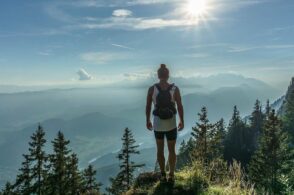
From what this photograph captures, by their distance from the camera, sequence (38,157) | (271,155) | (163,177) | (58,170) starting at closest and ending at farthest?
(163,177), (58,170), (38,157), (271,155)

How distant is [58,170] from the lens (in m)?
44.3

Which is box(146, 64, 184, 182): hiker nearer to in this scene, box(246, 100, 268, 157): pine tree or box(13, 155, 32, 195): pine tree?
box(13, 155, 32, 195): pine tree

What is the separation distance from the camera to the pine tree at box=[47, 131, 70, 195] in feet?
143

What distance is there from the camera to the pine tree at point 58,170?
4366 cm

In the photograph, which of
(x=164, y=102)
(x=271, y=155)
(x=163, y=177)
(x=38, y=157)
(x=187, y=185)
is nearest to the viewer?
(x=187, y=185)

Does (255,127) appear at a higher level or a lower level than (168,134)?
lower

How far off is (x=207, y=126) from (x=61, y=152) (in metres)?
22.0

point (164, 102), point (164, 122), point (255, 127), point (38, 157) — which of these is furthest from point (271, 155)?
point (255, 127)

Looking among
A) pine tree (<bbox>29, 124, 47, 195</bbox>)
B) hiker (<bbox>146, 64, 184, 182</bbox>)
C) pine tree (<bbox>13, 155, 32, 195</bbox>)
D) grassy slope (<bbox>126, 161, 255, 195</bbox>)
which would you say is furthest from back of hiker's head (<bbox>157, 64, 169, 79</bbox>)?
pine tree (<bbox>13, 155, 32, 195</bbox>)

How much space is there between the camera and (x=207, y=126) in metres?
55.7

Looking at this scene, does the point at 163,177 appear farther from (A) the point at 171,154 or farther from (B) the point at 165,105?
(B) the point at 165,105

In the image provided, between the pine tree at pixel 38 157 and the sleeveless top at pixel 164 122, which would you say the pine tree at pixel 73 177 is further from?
the sleeveless top at pixel 164 122

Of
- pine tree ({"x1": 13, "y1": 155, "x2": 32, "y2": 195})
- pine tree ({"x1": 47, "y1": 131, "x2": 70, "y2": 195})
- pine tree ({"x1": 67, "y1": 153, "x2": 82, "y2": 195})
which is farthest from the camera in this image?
pine tree ({"x1": 13, "y1": 155, "x2": 32, "y2": 195})

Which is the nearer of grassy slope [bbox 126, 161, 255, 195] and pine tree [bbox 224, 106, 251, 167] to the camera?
grassy slope [bbox 126, 161, 255, 195]
